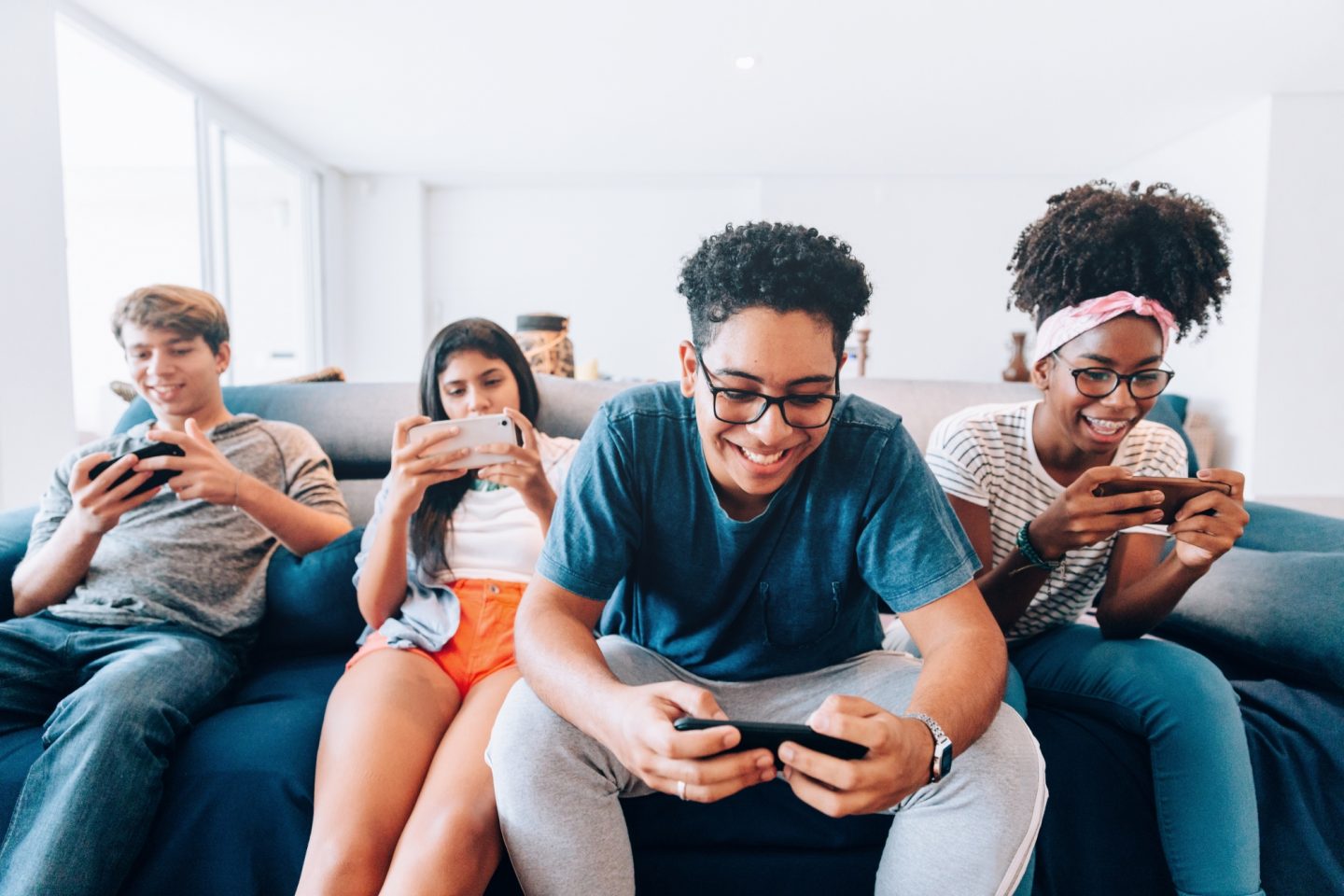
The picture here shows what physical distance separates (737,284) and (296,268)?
6.27 m

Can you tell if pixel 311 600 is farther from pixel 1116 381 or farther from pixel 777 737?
pixel 1116 381

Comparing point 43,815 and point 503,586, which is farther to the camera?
point 503,586

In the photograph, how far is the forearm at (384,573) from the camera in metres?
1.46

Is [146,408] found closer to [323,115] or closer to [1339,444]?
[323,115]

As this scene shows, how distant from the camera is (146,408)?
1939 mm

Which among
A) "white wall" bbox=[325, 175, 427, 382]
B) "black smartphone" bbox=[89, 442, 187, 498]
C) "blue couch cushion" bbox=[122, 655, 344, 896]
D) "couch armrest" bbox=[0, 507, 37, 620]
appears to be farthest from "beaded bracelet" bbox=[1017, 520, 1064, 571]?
"white wall" bbox=[325, 175, 427, 382]

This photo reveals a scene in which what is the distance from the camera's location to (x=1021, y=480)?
4.72ft

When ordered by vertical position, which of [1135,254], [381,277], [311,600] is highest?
[381,277]

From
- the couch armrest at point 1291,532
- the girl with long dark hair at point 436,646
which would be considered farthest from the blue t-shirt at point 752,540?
the couch armrest at point 1291,532

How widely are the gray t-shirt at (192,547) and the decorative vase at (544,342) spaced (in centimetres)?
95

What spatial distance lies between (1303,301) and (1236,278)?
0.37 metres

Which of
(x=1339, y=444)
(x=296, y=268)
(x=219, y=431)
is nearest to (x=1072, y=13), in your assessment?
(x=1339, y=444)

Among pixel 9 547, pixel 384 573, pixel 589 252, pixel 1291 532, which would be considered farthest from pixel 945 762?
pixel 589 252

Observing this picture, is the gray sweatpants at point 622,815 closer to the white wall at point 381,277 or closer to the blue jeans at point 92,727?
the blue jeans at point 92,727
